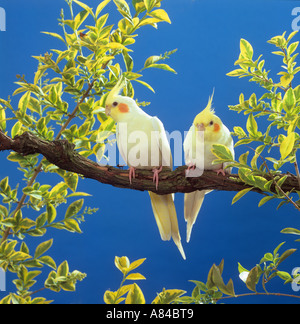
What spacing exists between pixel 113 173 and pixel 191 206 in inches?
12.4

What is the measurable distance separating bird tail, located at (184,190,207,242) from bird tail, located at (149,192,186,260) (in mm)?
52

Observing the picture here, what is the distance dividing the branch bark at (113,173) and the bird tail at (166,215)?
0.52ft

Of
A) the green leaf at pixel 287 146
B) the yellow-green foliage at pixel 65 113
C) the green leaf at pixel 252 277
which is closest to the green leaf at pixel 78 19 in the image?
the yellow-green foliage at pixel 65 113

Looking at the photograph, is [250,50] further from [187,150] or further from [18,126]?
[18,126]

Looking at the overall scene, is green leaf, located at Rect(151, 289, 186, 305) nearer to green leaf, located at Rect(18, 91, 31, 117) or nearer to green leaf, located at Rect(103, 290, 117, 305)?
green leaf, located at Rect(103, 290, 117, 305)

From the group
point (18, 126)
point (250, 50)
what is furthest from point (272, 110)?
point (18, 126)

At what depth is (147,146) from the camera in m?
1.16

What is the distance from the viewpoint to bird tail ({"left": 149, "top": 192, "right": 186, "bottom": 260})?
3.87 feet

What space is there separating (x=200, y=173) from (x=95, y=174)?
28 cm

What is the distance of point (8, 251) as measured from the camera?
1.01m

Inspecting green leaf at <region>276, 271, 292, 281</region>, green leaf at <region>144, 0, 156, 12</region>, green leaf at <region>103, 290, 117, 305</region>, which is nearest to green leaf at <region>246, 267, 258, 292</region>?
green leaf at <region>276, 271, 292, 281</region>

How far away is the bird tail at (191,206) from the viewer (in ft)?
3.95

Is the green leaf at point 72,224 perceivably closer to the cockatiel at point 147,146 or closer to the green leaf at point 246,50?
the cockatiel at point 147,146
